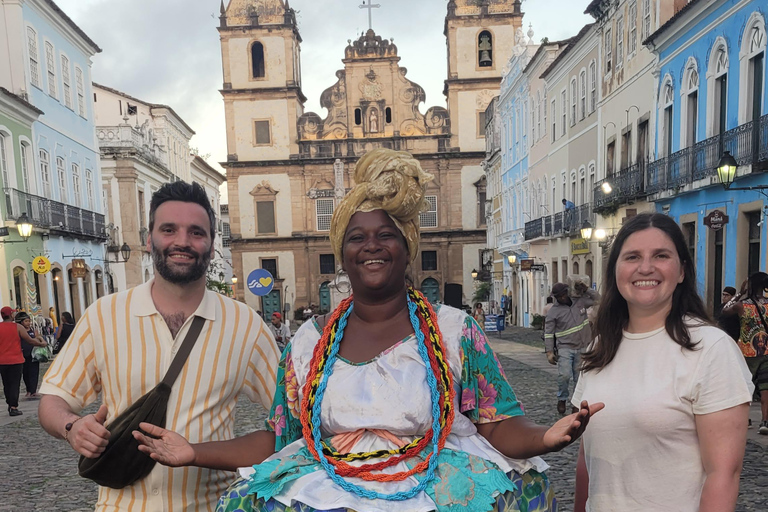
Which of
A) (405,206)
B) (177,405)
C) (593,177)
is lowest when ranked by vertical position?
(177,405)

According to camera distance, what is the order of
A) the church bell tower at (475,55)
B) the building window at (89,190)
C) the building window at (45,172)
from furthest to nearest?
the church bell tower at (475,55) < the building window at (89,190) < the building window at (45,172)

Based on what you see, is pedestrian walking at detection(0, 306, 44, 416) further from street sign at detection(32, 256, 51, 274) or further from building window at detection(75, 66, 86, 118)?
building window at detection(75, 66, 86, 118)

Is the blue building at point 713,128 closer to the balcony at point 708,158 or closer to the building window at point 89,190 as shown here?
the balcony at point 708,158

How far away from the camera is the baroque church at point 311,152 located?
1826 inches

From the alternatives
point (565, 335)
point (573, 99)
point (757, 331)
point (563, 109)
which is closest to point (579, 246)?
point (573, 99)

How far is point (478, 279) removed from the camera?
40344 millimetres

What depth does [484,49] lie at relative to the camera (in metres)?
45.8

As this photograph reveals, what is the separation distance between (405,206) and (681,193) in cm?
1447

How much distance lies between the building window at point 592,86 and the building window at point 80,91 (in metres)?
19.7

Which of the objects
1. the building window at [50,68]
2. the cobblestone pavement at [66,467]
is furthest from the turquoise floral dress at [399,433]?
the building window at [50,68]

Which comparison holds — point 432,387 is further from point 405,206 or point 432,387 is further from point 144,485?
point 144,485

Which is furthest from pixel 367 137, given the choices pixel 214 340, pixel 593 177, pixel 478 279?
pixel 214 340

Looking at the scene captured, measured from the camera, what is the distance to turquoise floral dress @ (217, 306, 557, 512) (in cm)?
182

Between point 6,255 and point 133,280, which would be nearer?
point 6,255
